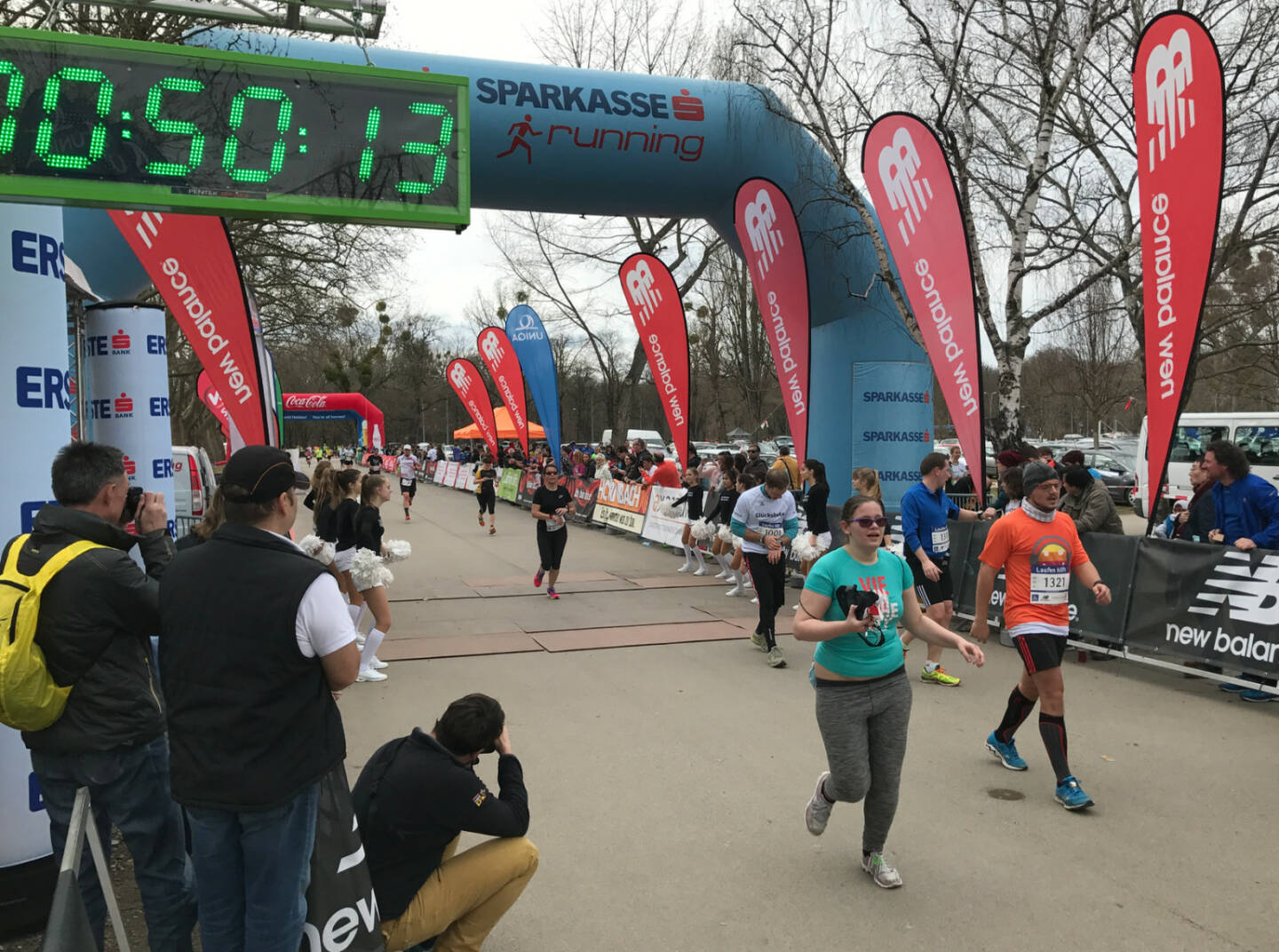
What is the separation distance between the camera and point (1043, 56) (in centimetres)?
1227

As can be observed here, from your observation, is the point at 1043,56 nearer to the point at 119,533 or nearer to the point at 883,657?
the point at 883,657

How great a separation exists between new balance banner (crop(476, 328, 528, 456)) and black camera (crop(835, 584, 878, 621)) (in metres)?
22.1

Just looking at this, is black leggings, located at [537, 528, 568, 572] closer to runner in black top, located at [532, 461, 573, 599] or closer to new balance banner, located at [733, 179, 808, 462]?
runner in black top, located at [532, 461, 573, 599]

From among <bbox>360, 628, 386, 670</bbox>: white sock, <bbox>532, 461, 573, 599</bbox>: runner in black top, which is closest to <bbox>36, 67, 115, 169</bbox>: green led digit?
<bbox>360, 628, 386, 670</bbox>: white sock

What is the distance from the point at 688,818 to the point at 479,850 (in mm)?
1832

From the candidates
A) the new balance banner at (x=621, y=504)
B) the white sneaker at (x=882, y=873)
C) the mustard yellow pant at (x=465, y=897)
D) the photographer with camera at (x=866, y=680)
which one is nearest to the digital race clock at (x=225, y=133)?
the photographer with camera at (x=866, y=680)

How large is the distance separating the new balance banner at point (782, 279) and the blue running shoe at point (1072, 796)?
8.02m

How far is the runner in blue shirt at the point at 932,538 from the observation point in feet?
25.1

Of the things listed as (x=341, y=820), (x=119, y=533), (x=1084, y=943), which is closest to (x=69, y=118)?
(x=119, y=533)

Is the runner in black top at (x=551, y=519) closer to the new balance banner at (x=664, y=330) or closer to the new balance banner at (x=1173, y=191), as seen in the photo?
the new balance banner at (x=664, y=330)

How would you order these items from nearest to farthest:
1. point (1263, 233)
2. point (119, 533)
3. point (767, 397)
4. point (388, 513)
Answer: point (119, 533) < point (1263, 233) < point (388, 513) < point (767, 397)

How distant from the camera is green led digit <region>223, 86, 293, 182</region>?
3.81 meters

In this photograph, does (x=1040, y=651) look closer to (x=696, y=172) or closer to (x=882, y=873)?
(x=882, y=873)

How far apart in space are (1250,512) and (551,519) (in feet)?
24.1
